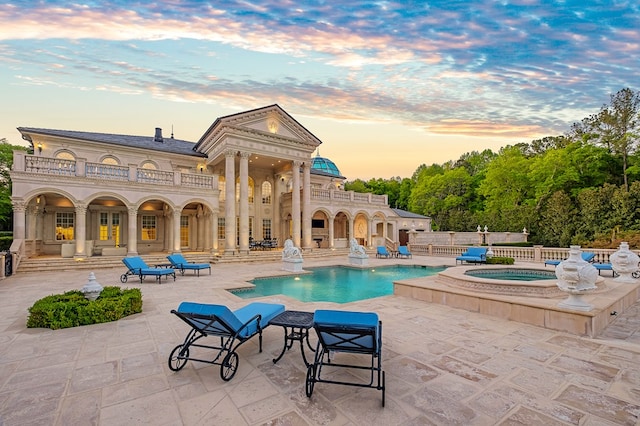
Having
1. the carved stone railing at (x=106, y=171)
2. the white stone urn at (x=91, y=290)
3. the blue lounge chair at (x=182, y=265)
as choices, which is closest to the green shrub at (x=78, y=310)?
the white stone urn at (x=91, y=290)

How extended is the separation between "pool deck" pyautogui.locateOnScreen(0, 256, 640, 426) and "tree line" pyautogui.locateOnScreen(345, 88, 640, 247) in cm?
2395

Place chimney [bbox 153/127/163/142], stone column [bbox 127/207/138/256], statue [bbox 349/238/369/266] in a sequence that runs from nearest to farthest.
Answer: statue [bbox 349/238/369/266], stone column [bbox 127/207/138/256], chimney [bbox 153/127/163/142]

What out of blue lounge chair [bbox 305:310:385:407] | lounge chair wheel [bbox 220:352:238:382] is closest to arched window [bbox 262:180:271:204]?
lounge chair wheel [bbox 220:352:238:382]

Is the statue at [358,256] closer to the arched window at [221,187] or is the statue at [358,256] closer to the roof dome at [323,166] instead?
the arched window at [221,187]

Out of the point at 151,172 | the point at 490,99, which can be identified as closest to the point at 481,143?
the point at 490,99

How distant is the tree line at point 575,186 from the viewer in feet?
84.8

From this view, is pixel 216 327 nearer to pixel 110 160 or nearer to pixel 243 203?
pixel 243 203

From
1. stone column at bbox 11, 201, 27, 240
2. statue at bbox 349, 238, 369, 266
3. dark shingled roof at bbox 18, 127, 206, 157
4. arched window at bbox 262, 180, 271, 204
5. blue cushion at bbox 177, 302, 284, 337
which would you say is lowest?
statue at bbox 349, 238, 369, 266

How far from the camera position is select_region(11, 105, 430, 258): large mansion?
17234 millimetres

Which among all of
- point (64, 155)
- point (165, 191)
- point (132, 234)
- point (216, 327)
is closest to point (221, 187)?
point (165, 191)

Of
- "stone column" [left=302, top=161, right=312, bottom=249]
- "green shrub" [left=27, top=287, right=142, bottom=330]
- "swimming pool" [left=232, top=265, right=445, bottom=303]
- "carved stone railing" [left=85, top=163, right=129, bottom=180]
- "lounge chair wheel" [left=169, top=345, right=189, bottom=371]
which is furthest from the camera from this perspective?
"stone column" [left=302, top=161, right=312, bottom=249]

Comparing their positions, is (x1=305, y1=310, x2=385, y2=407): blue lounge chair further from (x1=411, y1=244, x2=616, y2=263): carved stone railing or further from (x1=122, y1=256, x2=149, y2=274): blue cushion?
(x1=411, y1=244, x2=616, y2=263): carved stone railing

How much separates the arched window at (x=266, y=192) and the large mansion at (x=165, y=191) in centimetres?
10

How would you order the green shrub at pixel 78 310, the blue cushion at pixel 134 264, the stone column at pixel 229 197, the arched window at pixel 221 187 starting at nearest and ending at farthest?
the green shrub at pixel 78 310
the blue cushion at pixel 134 264
the stone column at pixel 229 197
the arched window at pixel 221 187
